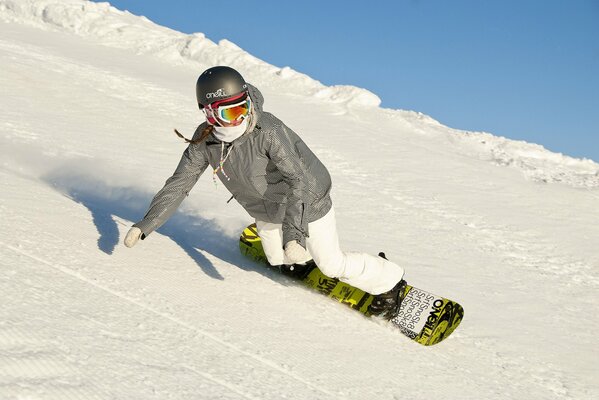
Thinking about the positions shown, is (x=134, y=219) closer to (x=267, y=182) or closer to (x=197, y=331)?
(x=267, y=182)

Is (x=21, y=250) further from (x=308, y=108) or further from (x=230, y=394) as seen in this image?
(x=308, y=108)

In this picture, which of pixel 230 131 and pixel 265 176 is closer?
pixel 230 131

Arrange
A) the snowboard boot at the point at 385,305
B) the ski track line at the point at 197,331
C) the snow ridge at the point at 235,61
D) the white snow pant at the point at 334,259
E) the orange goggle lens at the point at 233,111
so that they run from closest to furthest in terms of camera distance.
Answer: the ski track line at the point at 197,331 → the orange goggle lens at the point at 233,111 → the white snow pant at the point at 334,259 → the snowboard boot at the point at 385,305 → the snow ridge at the point at 235,61

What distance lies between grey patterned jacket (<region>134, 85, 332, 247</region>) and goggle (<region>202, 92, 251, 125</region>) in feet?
0.21

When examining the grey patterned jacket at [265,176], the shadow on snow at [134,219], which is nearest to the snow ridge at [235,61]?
the shadow on snow at [134,219]

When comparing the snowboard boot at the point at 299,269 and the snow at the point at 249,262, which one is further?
the snowboard boot at the point at 299,269

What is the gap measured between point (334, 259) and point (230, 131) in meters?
1.09

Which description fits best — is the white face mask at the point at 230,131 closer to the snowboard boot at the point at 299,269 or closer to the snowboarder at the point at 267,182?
the snowboarder at the point at 267,182

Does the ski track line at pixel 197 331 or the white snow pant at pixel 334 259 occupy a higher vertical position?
the white snow pant at pixel 334 259

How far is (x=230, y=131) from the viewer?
3.84 m

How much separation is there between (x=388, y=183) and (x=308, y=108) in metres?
5.77

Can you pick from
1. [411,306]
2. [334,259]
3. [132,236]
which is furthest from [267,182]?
[411,306]

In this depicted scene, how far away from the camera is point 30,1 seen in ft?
68.5

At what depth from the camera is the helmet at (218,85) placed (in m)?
3.71
